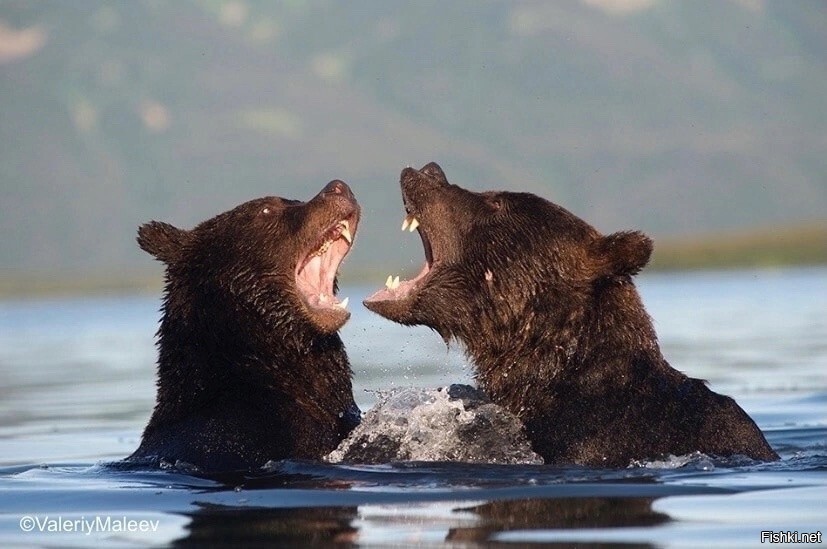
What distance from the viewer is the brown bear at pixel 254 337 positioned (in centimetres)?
1066

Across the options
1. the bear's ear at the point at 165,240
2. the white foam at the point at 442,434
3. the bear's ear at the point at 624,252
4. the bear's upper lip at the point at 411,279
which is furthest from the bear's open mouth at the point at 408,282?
the bear's ear at the point at 165,240

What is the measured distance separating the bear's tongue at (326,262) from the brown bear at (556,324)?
29.5 inches

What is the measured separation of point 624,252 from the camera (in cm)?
1055

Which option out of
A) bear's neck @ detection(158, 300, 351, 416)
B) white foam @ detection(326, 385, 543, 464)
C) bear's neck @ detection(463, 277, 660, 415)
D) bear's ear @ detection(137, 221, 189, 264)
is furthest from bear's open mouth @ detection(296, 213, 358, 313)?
bear's neck @ detection(463, 277, 660, 415)

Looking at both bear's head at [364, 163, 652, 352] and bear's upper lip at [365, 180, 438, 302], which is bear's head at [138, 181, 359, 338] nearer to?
bear's upper lip at [365, 180, 438, 302]

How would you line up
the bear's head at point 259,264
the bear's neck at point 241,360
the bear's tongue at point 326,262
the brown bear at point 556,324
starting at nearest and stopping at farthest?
the brown bear at point 556,324 → the bear's neck at point 241,360 → the bear's head at point 259,264 → the bear's tongue at point 326,262

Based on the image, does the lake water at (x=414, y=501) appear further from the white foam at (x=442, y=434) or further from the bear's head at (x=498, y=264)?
the bear's head at (x=498, y=264)

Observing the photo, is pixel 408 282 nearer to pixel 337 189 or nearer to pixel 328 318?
pixel 328 318

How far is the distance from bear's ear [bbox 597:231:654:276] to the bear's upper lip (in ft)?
4.31

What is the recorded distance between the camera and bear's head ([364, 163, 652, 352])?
10727mm

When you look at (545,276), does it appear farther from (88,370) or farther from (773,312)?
(773,312)

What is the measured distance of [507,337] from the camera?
1087 cm

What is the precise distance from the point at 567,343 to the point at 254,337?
231 centimetres

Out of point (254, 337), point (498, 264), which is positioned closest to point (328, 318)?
point (254, 337)
